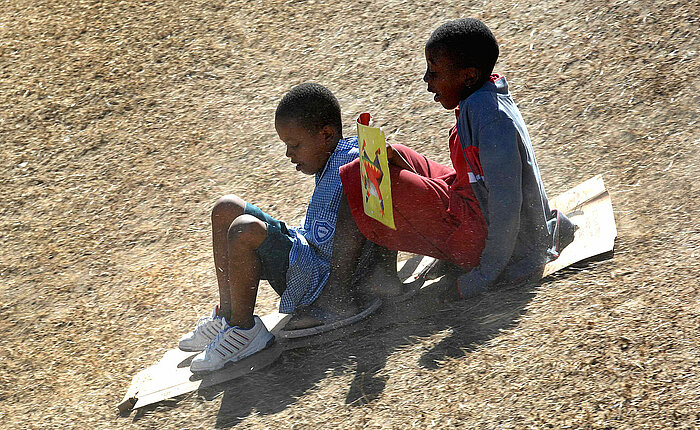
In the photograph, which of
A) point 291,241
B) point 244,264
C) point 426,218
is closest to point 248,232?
point 244,264

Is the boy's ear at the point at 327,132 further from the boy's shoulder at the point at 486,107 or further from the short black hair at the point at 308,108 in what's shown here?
the boy's shoulder at the point at 486,107

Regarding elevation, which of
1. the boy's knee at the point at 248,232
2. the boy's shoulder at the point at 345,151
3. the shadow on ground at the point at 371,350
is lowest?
the shadow on ground at the point at 371,350

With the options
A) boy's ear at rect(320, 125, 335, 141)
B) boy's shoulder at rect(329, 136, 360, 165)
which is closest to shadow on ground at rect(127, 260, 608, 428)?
boy's shoulder at rect(329, 136, 360, 165)

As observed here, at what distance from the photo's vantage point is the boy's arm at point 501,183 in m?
3.40

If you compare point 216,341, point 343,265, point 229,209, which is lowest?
point 216,341

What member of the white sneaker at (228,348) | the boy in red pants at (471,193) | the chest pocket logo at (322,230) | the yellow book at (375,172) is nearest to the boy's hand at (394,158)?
the boy in red pants at (471,193)

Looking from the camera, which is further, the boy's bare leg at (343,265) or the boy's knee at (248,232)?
the boy's bare leg at (343,265)

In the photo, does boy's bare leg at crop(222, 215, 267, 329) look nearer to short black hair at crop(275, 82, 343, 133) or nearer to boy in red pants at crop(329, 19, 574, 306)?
boy in red pants at crop(329, 19, 574, 306)

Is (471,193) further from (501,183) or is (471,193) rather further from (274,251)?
(274,251)

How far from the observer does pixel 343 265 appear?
3797 mm

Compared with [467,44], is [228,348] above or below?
below

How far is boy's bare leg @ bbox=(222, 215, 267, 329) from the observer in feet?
11.7

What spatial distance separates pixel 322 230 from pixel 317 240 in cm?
7

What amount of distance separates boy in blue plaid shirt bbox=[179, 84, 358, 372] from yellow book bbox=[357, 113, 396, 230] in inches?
11.5
